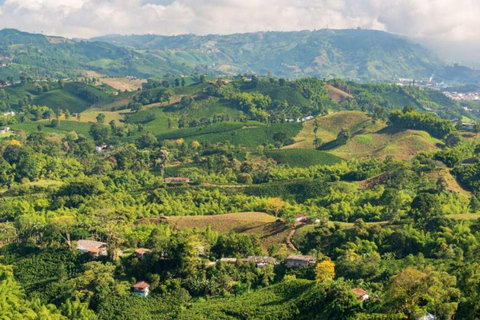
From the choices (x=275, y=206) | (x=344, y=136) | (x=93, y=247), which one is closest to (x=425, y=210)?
(x=275, y=206)

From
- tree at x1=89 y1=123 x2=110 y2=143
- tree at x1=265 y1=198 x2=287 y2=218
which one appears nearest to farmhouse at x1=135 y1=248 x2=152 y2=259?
tree at x1=265 y1=198 x2=287 y2=218

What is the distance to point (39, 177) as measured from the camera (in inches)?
3332

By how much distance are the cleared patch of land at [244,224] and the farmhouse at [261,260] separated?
21.9 ft

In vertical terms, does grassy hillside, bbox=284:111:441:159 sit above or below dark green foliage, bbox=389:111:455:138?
below

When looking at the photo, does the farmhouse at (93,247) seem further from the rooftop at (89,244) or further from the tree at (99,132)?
the tree at (99,132)

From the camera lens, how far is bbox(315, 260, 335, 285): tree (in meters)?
40.1

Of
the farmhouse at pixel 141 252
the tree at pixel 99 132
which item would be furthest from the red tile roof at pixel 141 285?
the tree at pixel 99 132

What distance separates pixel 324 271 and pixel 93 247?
21.5 metres

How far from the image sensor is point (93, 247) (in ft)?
157

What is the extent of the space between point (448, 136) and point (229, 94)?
2538 inches

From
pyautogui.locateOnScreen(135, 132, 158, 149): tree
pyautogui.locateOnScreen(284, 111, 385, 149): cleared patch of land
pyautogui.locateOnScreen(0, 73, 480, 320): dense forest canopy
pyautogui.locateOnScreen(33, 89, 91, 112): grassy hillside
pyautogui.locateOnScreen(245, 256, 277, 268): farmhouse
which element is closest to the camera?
pyautogui.locateOnScreen(0, 73, 480, 320): dense forest canopy

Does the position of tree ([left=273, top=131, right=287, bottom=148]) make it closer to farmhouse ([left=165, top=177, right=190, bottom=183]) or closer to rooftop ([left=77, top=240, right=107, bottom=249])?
farmhouse ([left=165, top=177, right=190, bottom=183])

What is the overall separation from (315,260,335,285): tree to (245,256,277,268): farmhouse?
458cm

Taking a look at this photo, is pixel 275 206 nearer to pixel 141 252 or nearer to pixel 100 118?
pixel 141 252
